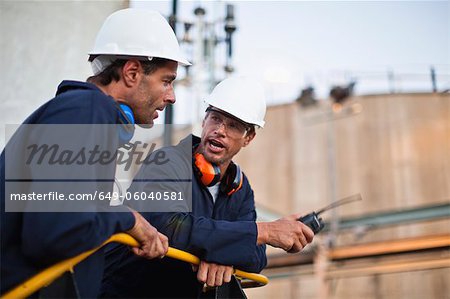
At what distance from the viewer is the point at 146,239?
228 cm

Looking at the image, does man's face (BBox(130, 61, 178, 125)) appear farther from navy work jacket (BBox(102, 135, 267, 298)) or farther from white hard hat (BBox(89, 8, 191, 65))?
navy work jacket (BBox(102, 135, 267, 298))

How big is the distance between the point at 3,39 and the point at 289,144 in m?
18.4

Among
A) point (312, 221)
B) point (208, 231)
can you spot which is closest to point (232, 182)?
point (312, 221)

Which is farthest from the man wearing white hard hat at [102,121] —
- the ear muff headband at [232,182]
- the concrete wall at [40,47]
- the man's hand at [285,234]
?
the concrete wall at [40,47]

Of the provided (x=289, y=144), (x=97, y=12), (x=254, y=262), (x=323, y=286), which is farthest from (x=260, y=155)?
(x=254, y=262)

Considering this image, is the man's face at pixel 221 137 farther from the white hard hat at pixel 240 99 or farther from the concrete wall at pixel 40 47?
the concrete wall at pixel 40 47

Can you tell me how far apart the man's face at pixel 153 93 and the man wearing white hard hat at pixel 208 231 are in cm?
56

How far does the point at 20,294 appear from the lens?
1927 mm

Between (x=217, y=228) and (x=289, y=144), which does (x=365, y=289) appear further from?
(x=217, y=228)

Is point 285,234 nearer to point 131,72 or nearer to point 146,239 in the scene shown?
point 146,239

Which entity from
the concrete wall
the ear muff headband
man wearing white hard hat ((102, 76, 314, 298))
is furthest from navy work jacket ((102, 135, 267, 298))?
the concrete wall

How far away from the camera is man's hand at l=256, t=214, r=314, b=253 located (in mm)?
3002

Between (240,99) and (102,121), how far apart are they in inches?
73.9

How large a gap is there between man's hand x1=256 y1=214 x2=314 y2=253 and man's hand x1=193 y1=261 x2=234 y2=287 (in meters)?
0.26
